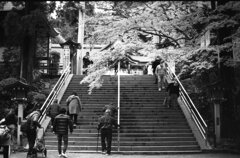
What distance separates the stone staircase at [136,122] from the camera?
44.9 feet

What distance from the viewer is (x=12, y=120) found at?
1152cm

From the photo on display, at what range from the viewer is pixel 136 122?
16047mm

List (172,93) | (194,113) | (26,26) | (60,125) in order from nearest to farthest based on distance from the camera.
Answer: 1. (26,26)
2. (60,125)
3. (194,113)
4. (172,93)

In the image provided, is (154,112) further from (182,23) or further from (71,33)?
(71,33)

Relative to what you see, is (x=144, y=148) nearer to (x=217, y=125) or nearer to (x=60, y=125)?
(x=217, y=125)

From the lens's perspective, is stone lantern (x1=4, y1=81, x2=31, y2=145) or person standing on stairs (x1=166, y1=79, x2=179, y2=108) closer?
stone lantern (x1=4, y1=81, x2=31, y2=145)

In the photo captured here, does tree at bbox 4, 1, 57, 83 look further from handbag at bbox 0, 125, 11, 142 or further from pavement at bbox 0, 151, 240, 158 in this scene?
pavement at bbox 0, 151, 240, 158

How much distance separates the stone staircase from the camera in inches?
539

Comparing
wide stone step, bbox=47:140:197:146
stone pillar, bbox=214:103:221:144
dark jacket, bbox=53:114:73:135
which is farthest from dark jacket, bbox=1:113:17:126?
stone pillar, bbox=214:103:221:144

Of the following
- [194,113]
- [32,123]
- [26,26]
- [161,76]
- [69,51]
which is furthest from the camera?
[69,51]

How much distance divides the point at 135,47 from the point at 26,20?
5.01 m

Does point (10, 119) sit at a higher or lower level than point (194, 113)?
higher

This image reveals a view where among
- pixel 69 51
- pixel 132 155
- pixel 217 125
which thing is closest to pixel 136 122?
pixel 132 155

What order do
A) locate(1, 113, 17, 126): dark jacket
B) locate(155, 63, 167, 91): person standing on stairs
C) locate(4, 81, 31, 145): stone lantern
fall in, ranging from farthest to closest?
locate(155, 63, 167, 91): person standing on stairs, locate(4, 81, 31, 145): stone lantern, locate(1, 113, 17, 126): dark jacket
